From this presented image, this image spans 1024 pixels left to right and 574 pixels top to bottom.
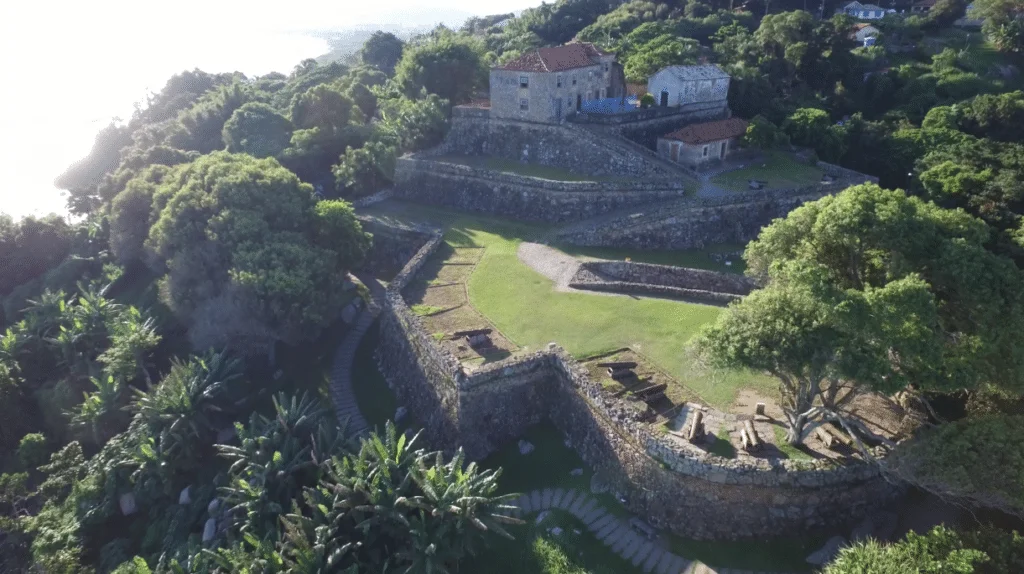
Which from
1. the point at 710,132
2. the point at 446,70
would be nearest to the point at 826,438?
the point at 710,132

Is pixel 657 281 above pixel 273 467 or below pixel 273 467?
above

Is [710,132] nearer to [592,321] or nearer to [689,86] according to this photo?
[689,86]

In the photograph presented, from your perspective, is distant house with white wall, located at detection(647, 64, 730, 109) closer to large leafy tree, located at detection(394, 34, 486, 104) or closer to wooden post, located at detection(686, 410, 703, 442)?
large leafy tree, located at detection(394, 34, 486, 104)

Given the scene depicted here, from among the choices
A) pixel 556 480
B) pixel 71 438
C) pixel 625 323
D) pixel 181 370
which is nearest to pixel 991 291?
pixel 625 323

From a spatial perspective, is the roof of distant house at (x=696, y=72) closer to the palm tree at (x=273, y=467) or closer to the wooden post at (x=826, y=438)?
the wooden post at (x=826, y=438)

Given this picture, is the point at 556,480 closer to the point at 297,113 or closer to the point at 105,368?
the point at 105,368

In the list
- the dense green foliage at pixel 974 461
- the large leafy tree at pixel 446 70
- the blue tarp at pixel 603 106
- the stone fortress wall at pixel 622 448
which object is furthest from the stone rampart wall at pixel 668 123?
the dense green foliage at pixel 974 461
